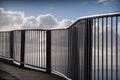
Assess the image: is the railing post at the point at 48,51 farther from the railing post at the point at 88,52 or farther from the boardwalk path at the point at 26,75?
the railing post at the point at 88,52

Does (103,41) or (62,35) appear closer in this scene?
(103,41)

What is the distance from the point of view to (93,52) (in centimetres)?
759

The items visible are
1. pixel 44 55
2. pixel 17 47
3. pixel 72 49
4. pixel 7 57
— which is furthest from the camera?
pixel 7 57

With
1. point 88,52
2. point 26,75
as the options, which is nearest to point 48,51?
point 26,75

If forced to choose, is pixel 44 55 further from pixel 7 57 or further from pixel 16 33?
pixel 7 57

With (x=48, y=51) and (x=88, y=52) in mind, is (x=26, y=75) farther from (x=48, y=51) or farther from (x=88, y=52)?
(x=88, y=52)

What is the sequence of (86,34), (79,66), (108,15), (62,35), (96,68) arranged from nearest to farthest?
1. (108,15)
2. (96,68)
3. (86,34)
4. (79,66)
5. (62,35)

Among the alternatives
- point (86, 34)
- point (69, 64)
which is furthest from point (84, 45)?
point (69, 64)

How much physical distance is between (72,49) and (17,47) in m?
5.51

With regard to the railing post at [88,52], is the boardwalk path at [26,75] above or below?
below

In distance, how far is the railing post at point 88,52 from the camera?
7727mm

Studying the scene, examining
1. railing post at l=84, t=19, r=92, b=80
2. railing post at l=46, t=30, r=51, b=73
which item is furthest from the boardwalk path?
railing post at l=84, t=19, r=92, b=80

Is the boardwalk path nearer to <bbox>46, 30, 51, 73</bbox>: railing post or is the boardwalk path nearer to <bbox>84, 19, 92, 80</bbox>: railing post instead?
<bbox>46, 30, 51, 73</bbox>: railing post

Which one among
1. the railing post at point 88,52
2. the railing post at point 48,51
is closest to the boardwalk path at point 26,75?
the railing post at point 48,51
